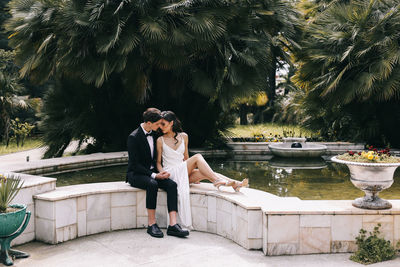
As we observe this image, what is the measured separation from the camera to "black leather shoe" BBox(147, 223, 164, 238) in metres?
4.86

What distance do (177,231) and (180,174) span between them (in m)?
0.69

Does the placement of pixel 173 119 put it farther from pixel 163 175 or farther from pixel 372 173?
pixel 372 173

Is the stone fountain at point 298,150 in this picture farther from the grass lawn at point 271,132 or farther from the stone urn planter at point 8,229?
the stone urn planter at point 8,229

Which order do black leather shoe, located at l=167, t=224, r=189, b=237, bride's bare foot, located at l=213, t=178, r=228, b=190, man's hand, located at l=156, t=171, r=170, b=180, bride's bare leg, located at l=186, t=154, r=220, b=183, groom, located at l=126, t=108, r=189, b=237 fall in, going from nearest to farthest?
black leather shoe, located at l=167, t=224, r=189, b=237 < groom, located at l=126, t=108, r=189, b=237 < man's hand, located at l=156, t=171, r=170, b=180 < bride's bare foot, located at l=213, t=178, r=228, b=190 < bride's bare leg, located at l=186, t=154, r=220, b=183

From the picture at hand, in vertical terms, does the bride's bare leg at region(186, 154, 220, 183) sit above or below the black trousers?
above

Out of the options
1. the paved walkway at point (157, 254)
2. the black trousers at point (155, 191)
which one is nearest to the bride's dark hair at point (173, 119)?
the black trousers at point (155, 191)

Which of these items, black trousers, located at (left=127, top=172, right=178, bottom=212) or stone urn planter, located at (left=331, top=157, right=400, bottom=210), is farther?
black trousers, located at (left=127, top=172, right=178, bottom=212)

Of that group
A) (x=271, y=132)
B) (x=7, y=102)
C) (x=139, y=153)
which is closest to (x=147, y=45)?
(x=139, y=153)

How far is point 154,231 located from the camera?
491 centimetres

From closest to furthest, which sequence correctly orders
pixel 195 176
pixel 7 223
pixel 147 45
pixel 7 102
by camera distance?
pixel 7 223 → pixel 195 176 → pixel 147 45 → pixel 7 102

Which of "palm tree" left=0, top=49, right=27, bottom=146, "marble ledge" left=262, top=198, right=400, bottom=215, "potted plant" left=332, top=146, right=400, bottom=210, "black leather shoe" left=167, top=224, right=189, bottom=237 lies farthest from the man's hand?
"palm tree" left=0, top=49, right=27, bottom=146

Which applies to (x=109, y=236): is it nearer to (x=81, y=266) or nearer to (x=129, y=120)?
(x=81, y=266)

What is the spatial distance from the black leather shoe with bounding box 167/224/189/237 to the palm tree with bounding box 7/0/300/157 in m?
5.13

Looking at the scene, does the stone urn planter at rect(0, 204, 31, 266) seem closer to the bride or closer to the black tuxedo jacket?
the black tuxedo jacket
